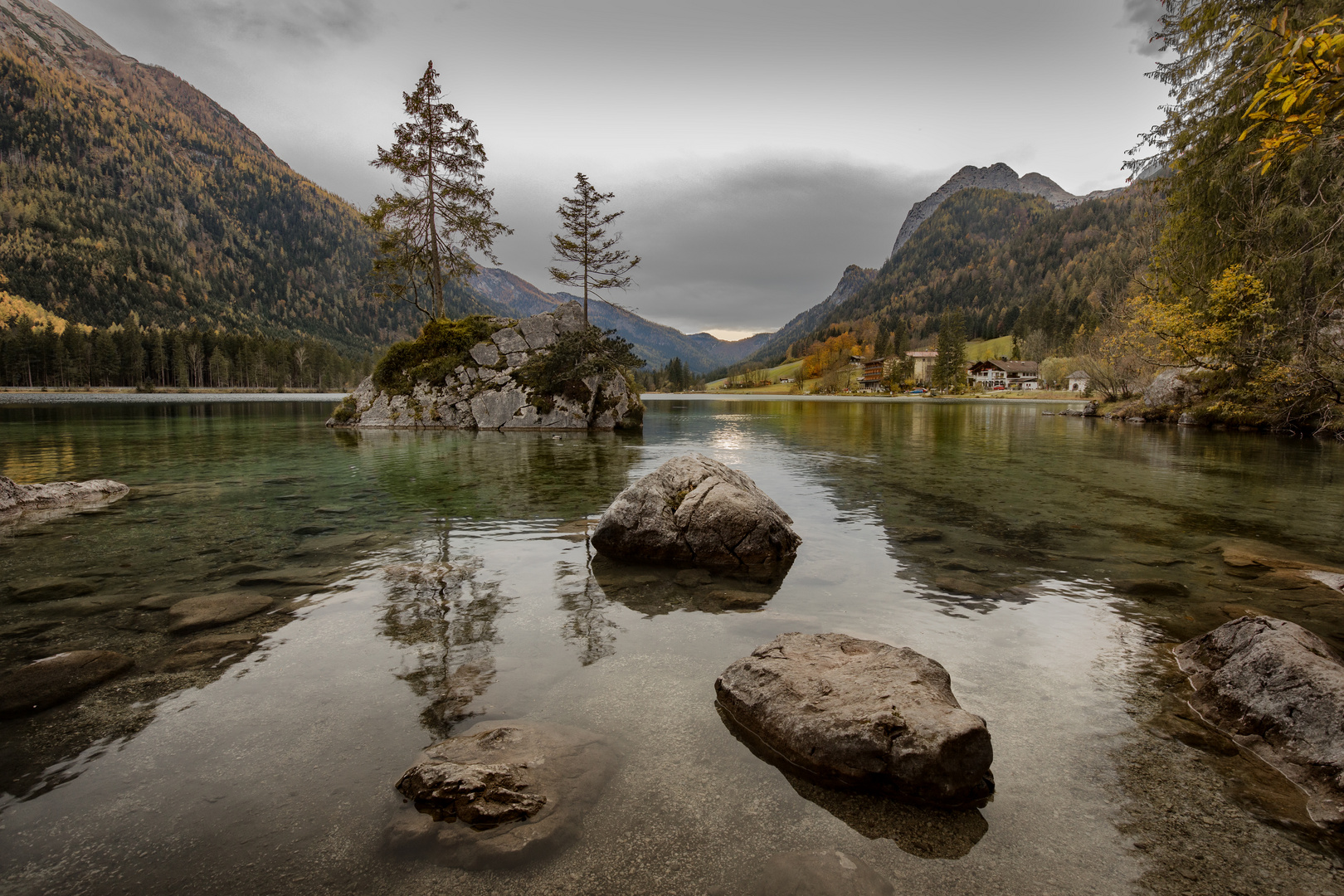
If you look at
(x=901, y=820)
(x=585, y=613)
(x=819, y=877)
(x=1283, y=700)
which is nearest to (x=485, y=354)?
(x=585, y=613)

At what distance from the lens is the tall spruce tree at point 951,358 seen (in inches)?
5635

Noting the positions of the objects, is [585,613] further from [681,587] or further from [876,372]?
[876,372]

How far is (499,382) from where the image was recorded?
131 feet

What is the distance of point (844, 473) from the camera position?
21297 millimetres

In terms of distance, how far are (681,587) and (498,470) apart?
13594 millimetres

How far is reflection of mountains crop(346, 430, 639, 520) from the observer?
15.2m

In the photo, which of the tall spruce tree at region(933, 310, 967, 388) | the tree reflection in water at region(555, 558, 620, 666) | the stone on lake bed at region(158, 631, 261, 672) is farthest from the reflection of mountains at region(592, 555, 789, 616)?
the tall spruce tree at region(933, 310, 967, 388)

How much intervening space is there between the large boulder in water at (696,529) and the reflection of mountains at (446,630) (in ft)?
8.55

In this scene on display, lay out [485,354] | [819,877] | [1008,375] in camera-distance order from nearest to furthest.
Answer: [819,877] → [485,354] → [1008,375]

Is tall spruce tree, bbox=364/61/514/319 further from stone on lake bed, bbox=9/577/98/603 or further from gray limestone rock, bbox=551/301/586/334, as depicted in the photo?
stone on lake bed, bbox=9/577/98/603

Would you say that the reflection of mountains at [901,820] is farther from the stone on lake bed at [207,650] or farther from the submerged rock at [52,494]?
the submerged rock at [52,494]

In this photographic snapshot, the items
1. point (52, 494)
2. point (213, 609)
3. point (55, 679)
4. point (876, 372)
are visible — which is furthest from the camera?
point (876, 372)

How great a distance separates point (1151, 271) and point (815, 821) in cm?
4946

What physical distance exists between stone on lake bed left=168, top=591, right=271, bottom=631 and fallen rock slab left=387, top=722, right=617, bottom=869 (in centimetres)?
482
